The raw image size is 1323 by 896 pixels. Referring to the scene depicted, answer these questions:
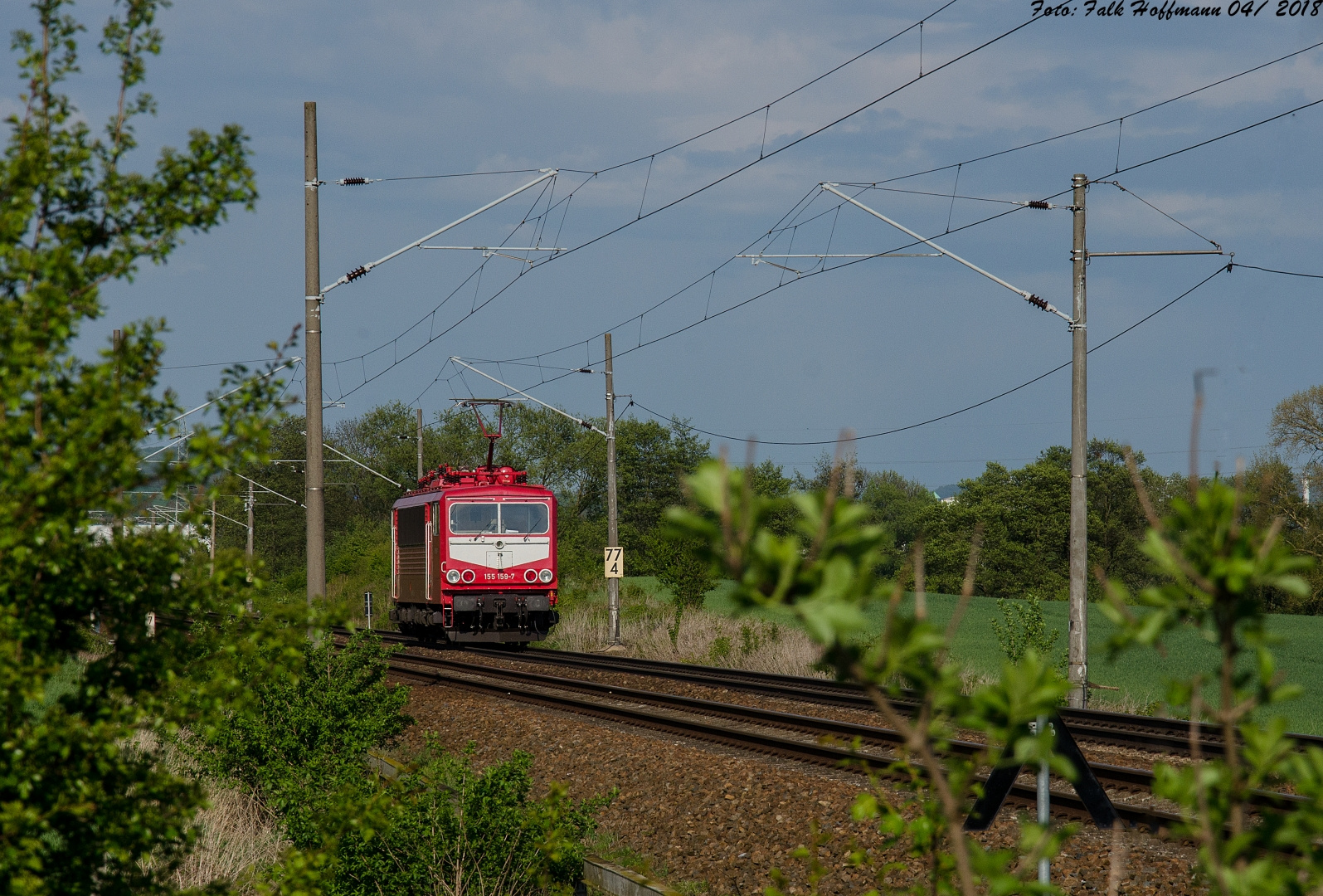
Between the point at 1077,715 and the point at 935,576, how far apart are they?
6970 cm

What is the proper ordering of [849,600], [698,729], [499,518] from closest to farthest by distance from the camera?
[849,600], [698,729], [499,518]

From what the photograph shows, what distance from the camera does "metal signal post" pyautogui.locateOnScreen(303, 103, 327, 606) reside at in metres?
14.3

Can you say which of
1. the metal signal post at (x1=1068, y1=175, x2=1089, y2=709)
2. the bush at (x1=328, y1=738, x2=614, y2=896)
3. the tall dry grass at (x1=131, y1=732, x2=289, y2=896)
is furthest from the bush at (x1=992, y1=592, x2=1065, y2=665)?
the bush at (x1=328, y1=738, x2=614, y2=896)

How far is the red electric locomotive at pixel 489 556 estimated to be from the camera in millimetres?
27688

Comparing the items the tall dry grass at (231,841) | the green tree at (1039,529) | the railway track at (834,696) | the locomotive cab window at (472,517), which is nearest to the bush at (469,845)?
the tall dry grass at (231,841)

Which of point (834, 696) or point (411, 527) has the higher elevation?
point (411, 527)

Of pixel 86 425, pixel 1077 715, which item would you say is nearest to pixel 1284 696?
pixel 86 425

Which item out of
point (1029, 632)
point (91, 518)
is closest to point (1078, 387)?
point (1029, 632)

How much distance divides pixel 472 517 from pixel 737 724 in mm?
14292

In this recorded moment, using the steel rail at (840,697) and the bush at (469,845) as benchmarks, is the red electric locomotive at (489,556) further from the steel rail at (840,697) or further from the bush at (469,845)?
the bush at (469,845)

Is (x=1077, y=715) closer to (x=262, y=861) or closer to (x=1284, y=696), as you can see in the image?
(x=262, y=861)

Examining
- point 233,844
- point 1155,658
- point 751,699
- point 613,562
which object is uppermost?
point 613,562

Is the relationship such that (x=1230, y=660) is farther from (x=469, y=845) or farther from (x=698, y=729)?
(x=698, y=729)

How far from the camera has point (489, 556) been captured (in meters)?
27.8
